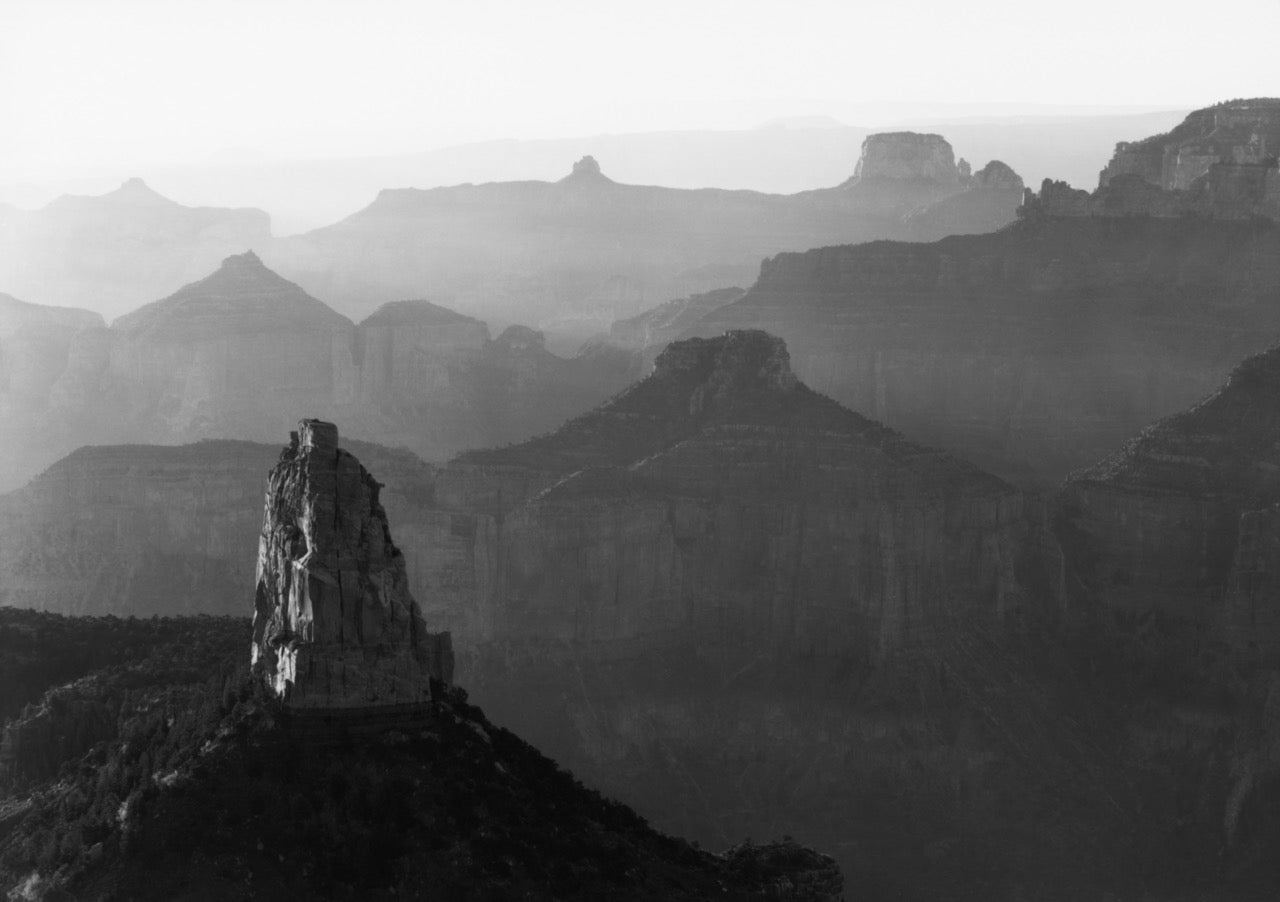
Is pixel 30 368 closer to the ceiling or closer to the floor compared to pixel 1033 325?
closer to the floor

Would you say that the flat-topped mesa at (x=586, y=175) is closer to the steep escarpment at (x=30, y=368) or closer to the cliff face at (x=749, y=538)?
the steep escarpment at (x=30, y=368)

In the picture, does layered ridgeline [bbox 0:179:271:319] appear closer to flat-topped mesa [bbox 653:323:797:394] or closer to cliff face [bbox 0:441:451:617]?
cliff face [bbox 0:441:451:617]

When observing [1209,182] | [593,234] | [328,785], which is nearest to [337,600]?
[328,785]

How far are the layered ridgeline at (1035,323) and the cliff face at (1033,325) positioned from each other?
0.05 m

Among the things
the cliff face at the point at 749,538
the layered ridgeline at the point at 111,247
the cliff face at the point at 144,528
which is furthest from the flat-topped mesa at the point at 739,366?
the layered ridgeline at the point at 111,247

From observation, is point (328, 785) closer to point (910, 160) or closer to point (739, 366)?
point (739, 366)

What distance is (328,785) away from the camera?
60812mm

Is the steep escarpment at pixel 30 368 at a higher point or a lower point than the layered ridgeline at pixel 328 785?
lower

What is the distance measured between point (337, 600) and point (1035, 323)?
A: 77501mm

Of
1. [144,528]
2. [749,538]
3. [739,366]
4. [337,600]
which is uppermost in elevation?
[337,600]

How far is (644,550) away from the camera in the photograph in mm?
110250

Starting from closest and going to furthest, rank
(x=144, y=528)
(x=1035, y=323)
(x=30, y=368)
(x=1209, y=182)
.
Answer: (x=144, y=528), (x=1035, y=323), (x=1209, y=182), (x=30, y=368)

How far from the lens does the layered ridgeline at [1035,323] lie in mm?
133125

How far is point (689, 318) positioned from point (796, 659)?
38.0 metres
